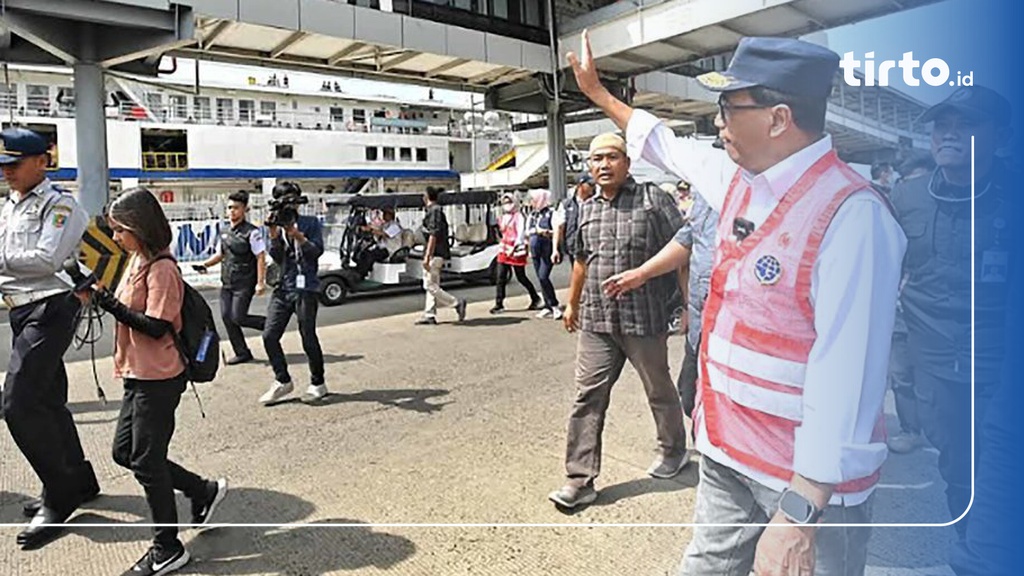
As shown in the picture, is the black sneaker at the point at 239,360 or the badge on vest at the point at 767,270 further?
the black sneaker at the point at 239,360

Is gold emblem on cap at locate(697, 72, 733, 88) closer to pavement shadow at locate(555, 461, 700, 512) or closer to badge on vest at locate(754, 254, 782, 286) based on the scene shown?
badge on vest at locate(754, 254, 782, 286)

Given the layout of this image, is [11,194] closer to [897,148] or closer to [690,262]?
[690,262]

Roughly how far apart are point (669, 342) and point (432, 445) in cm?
137

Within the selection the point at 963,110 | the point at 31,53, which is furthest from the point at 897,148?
the point at 31,53

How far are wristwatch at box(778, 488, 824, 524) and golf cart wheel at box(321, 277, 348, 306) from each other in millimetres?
8577

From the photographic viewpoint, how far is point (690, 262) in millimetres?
2172

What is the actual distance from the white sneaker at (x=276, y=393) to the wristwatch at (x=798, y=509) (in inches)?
142

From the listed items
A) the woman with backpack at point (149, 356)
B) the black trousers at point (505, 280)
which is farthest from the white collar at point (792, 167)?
the black trousers at point (505, 280)

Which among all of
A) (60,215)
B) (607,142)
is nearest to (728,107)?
(607,142)

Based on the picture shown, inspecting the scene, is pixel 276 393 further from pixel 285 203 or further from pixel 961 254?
pixel 961 254

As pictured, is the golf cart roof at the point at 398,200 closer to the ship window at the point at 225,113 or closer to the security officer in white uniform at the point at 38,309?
the security officer in white uniform at the point at 38,309

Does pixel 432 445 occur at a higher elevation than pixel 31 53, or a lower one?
lower

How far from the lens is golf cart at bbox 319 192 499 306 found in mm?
9703

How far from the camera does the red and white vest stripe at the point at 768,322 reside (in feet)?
4.04
